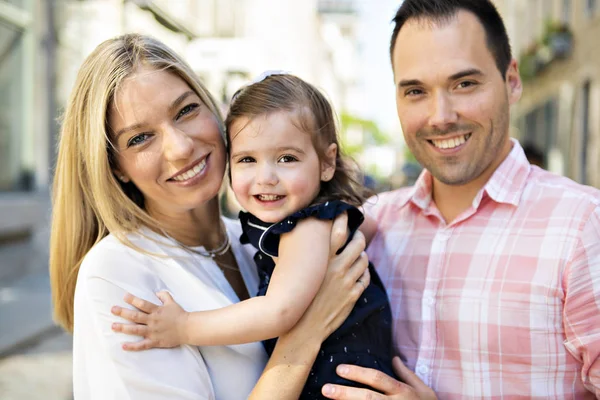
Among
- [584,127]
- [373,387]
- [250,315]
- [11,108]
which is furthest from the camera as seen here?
[584,127]

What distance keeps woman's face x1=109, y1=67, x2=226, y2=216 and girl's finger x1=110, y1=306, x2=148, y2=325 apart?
509 millimetres

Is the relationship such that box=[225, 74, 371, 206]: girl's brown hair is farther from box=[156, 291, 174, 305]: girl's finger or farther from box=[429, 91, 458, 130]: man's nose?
box=[156, 291, 174, 305]: girl's finger

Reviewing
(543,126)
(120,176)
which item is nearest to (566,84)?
(543,126)

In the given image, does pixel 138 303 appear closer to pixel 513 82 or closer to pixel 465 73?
pixel 465 73

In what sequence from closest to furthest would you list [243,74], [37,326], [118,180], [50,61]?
[118,180] < [37,326] < [243,74] < [50,61]

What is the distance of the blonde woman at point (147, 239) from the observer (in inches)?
73.7

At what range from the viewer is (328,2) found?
203 ft

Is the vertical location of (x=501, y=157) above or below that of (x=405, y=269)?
above

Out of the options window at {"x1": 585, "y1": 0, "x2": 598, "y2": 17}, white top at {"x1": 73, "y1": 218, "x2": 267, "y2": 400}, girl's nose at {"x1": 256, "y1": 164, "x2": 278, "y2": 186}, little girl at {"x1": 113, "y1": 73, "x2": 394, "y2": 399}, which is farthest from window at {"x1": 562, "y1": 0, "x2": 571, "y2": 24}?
white top at {"x1": 73, "y1": 218, "x2": 267, "y2": 400}

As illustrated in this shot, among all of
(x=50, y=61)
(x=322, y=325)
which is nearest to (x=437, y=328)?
(x=322, y=325)

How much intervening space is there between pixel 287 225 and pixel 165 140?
0.52m

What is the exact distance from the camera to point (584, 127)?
13109 millimetres

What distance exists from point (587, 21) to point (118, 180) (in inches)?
496

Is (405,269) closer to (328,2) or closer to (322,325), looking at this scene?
(322,325)
